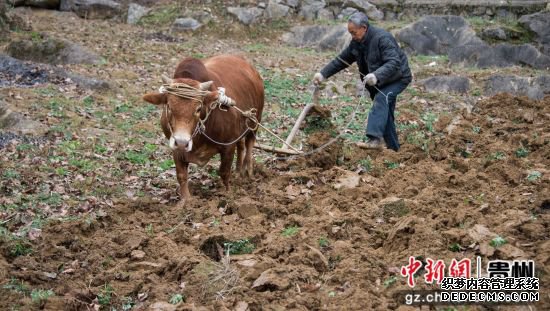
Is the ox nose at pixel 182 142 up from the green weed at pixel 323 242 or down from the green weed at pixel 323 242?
up

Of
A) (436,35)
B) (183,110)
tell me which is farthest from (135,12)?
(183,110)

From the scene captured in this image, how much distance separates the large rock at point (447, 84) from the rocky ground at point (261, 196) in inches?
1.4

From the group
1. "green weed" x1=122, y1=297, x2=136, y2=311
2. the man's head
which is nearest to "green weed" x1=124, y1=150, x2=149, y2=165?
the man's head

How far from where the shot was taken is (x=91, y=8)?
64.0 ft

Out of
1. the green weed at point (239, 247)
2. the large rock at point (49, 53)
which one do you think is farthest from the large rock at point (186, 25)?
the green weed at point (239, 247)

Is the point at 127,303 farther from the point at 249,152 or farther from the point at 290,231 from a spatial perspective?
the point at 249,152

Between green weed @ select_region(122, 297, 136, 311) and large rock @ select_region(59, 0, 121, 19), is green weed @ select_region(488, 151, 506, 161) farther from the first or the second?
large rock @ select_region(59, 0, 121, 19)

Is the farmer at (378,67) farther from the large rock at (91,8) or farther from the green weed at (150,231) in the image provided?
the large rock at (91,8)

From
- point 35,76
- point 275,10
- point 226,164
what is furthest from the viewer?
point 275,10

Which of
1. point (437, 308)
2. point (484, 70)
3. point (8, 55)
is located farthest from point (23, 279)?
point (484, 70)

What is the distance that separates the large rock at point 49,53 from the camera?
14492 mm

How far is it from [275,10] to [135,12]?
13.2 ft

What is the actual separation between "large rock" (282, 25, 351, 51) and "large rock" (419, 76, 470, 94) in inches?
157

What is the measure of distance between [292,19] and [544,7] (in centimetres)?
689
